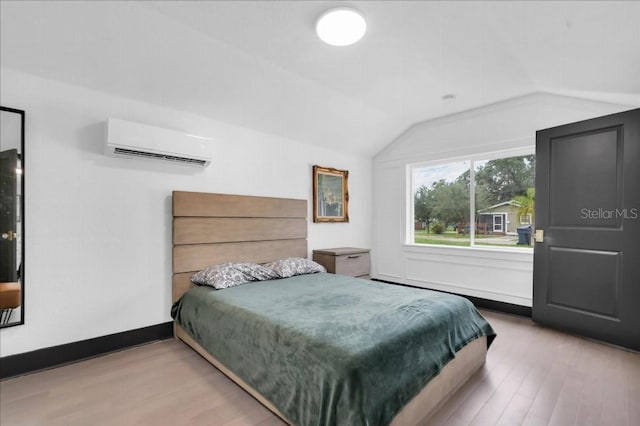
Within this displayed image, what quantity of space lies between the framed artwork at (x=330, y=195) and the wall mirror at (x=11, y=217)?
2.90 metres

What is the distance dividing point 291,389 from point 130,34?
2.61 m

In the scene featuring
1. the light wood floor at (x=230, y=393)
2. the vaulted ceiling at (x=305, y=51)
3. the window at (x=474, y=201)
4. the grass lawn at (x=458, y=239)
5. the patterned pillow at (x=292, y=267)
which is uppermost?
the vaulted ceiling at (x=305, y=51)

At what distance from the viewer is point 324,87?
126 inches

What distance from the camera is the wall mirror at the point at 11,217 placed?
2061 mm

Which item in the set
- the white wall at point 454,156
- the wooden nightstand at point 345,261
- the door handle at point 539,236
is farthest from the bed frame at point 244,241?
the white wall at point 454,156

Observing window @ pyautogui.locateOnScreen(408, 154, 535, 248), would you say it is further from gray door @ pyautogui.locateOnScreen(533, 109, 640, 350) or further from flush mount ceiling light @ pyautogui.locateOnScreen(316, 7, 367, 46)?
flush mount ceiling light @ pyautogui.locateOnScreen(316, 7, 367, 46)

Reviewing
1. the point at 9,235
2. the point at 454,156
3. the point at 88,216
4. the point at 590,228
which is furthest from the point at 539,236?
the point at 9,235

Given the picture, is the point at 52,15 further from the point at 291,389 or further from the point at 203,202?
the point at 291,389

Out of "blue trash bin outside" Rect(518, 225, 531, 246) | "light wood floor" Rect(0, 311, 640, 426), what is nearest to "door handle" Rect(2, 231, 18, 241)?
"light wood floor" Rect(0, 311, 640, 426)

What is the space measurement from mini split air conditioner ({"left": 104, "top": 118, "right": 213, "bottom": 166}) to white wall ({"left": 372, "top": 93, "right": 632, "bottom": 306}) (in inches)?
115

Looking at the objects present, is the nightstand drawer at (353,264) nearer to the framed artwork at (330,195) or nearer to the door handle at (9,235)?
the framed artwork at (330,195)

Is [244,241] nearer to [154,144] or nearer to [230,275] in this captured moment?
[230,275]

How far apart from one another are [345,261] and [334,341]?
96.1 inches

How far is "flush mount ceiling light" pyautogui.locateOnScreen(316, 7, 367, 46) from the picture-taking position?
6.60 feet
